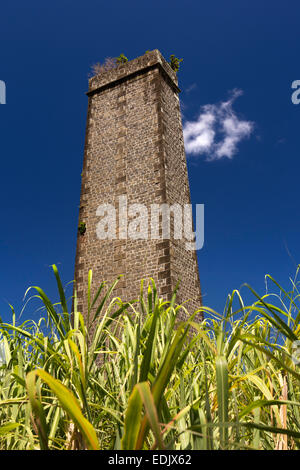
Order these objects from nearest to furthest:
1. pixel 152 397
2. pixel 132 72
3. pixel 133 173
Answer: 1. pixel 152 397
2. pixel 133 173
3. pixel 132 72

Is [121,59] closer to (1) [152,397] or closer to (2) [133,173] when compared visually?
(2) [133,173]

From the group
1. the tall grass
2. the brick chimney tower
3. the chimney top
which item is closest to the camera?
the tall grass

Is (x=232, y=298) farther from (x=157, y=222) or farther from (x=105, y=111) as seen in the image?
(x=105, y=111)

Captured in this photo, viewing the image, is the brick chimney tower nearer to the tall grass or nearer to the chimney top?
the chimney top

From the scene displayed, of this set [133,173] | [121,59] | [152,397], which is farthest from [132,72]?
[152,397]

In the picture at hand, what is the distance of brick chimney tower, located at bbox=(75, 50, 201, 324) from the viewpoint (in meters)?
8.99

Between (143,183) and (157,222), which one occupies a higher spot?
(143,183)

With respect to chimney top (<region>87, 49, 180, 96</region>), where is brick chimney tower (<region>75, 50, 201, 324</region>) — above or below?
below

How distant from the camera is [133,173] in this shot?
10.1 m

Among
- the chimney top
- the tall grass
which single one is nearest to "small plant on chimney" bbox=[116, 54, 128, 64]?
the chimney top

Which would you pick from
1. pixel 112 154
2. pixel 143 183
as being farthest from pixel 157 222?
pixel 112 154

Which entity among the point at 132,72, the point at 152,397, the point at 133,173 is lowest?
the point at 152,397
